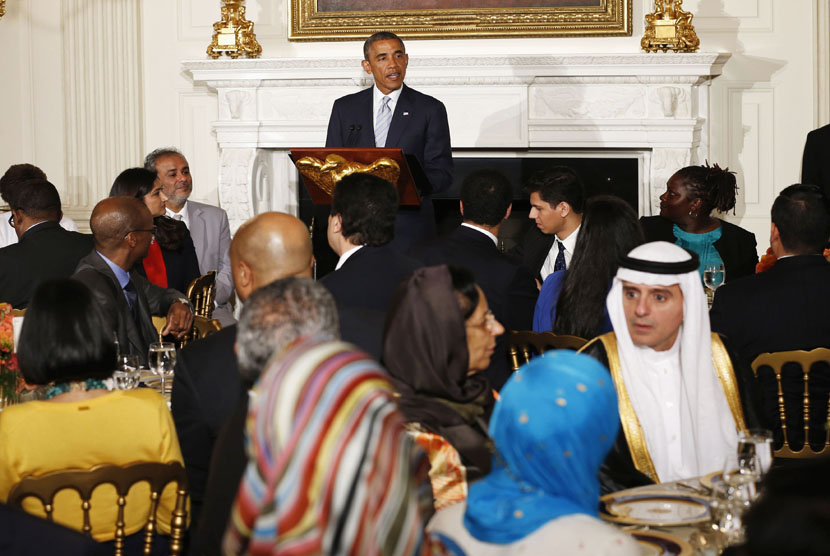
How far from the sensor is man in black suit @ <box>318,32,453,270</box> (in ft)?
19.4

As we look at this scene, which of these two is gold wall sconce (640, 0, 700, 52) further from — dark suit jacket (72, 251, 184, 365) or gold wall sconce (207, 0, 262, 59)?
dark suit jacket (72, 251, 184, 365)

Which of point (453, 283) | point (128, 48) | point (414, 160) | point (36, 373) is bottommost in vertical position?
point (36, 373)

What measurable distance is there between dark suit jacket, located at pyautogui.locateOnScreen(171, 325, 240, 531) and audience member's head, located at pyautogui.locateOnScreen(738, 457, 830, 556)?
1.90m

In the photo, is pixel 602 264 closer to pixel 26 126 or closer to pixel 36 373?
pixel 36 373

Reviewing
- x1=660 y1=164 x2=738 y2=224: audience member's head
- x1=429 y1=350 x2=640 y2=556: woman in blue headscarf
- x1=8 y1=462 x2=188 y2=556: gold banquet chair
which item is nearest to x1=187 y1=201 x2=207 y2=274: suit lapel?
x1=660 y1=164 x2=738 y2=224: audience member's head

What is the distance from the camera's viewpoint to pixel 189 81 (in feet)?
26.7

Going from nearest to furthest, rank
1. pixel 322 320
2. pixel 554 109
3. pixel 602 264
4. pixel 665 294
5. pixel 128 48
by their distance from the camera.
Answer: pixel 322 320, pixel 665 294, pixel 602 264, pixel 554 109, pixel 128 48

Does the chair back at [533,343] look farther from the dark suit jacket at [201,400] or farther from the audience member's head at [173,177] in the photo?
the audience member's head at [173,177]

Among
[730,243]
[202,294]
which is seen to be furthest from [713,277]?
[202,294]

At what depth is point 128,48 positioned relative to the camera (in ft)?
26.7

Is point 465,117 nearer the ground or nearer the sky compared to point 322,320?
nearer the sky

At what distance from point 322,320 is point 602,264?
226 cm

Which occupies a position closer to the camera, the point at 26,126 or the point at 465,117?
the point at 465,117

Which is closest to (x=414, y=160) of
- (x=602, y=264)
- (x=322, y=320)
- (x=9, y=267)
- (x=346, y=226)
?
(x=346, y=226)
